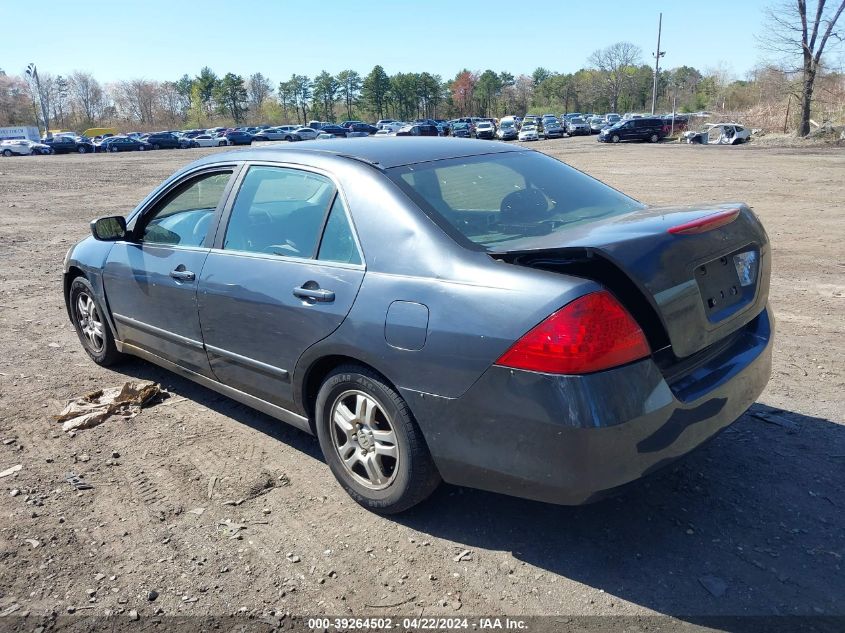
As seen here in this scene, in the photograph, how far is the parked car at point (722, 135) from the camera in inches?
1729

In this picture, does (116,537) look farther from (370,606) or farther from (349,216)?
(349,216)

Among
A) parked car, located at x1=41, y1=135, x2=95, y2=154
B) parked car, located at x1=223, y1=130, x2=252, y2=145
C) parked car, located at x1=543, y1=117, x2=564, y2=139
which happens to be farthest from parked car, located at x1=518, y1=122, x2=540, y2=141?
parked car, located at x1=41, y1=135, x2=95, y2=154

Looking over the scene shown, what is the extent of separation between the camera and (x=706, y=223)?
110 inches

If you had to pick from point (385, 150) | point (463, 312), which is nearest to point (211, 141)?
point (385, 150)

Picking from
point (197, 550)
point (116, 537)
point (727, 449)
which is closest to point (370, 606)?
point (197, 550)

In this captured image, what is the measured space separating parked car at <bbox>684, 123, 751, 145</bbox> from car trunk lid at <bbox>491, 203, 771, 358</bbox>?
4626 centimetres

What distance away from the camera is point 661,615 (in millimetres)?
2473

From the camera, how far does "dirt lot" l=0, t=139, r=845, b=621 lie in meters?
2.63

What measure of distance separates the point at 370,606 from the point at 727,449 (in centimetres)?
216

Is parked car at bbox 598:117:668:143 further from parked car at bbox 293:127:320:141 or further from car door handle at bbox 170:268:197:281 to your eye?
car door handle at bbox 170:268:197:281

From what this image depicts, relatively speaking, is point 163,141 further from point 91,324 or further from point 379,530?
point 379,530

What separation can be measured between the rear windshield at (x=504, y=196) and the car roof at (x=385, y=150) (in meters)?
0.08

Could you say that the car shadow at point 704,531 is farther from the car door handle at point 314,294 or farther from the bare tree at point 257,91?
the bare tree at point 257,91

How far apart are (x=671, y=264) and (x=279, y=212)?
212cm
